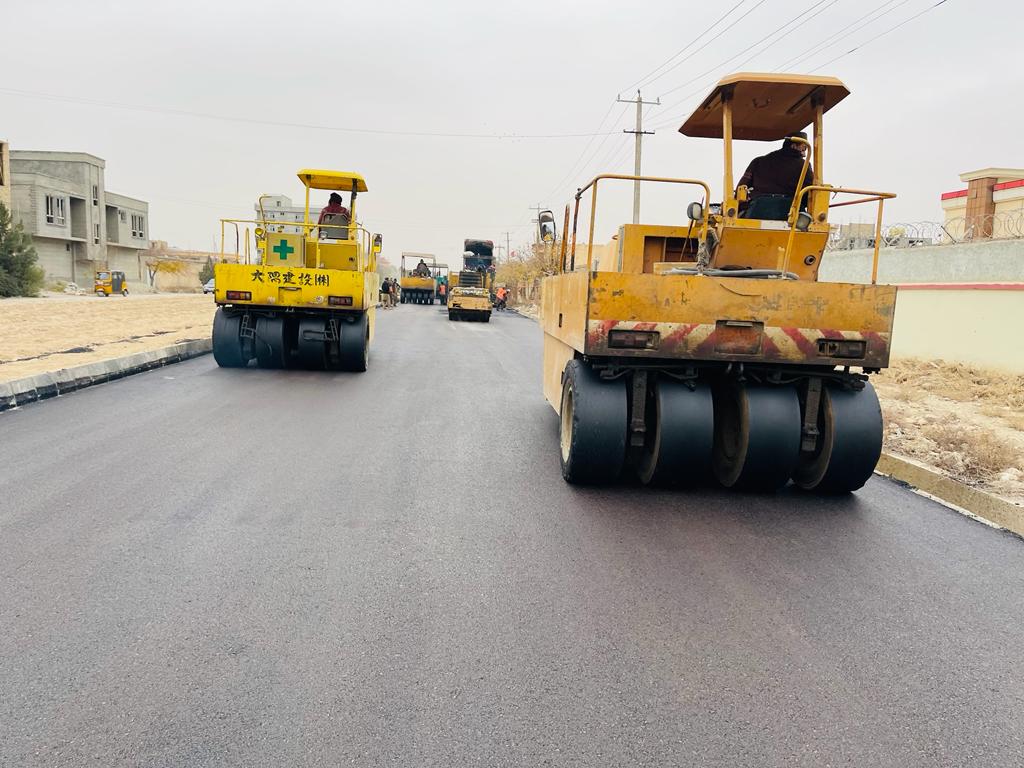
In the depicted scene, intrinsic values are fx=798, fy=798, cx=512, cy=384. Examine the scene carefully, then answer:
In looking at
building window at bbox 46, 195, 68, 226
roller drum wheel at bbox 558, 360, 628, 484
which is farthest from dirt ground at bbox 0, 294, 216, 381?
building window at bbox 46, 195, 68, 226

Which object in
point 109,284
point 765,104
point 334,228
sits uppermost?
point 765,104

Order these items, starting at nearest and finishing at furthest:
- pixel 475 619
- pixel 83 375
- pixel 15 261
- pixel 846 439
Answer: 1. pixel 475 619
2. pixel 846 439
3. pixel 83 375
4. pixel 15 261

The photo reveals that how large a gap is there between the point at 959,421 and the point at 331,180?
1032cm

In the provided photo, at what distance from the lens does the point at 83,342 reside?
14.7 metres

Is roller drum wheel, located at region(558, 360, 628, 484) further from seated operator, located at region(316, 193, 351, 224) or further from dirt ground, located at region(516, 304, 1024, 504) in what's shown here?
seated operator, located at region(316, 193, 351, 224)

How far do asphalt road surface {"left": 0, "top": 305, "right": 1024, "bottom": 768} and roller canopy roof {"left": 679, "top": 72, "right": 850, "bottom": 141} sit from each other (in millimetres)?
3061

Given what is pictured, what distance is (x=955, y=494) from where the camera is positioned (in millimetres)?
6113

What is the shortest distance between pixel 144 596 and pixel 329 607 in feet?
2.87

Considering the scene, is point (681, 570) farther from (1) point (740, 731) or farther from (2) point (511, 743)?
(2) point (511, 743)

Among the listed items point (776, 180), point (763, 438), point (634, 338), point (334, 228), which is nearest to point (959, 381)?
point (776, 180)

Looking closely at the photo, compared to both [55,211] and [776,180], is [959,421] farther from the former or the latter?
[55,211]

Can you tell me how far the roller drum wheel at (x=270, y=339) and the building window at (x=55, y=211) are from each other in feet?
150

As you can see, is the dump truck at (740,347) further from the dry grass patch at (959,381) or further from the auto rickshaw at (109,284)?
the auto rickshaw at (109,284)

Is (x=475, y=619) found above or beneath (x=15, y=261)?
beneath
